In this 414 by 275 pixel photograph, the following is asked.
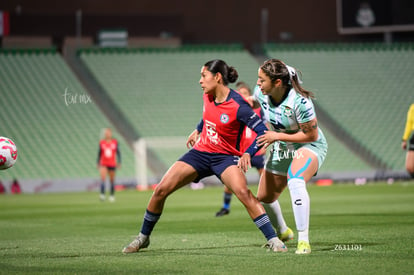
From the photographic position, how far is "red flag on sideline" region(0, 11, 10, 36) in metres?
32.7

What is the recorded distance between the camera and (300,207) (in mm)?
7664

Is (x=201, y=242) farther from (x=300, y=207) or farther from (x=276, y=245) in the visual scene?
(x=300, y=207)

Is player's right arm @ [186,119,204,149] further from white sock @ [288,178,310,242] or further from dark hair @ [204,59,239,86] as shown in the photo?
white sock @ [288,178,310,242]

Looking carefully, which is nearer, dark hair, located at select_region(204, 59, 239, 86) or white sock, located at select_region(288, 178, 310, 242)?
white sock, located at select_region(288, 178, 310, 242)

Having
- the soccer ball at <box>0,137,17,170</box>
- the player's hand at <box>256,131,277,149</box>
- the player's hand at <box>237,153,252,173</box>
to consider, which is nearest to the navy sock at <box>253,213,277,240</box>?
the player's hand at <box>237,153,252,173</box>

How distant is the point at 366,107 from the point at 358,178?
495cm

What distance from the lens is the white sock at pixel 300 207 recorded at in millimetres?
7629

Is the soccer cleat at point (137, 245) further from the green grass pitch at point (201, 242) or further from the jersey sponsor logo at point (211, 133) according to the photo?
the jersey sponsor logo at point (211, 133)

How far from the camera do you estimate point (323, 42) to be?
118 feet

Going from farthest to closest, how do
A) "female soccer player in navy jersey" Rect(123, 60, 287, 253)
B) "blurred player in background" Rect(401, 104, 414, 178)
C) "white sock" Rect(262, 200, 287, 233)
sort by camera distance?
"blurred player in background" Rect(401, 104, 414, 178), "white sock" Rect(262, 200, 287, 233), "female soccer player in navy jersey" Rect(123, 60, 287, 253)

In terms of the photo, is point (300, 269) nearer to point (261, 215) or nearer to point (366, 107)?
point (261, 215)

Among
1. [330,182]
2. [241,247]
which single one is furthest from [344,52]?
[241,247]

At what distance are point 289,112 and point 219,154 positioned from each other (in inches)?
36.8

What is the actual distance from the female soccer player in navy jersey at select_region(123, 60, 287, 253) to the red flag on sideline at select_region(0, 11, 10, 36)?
87.4 ft
